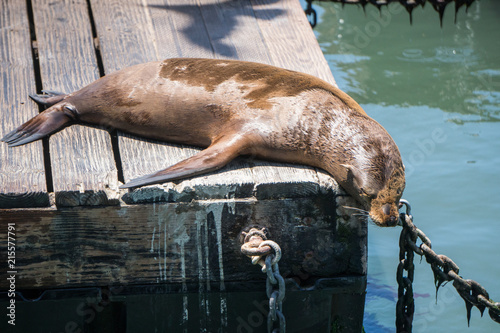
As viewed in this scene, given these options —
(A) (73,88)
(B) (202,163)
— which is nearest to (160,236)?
(B) (202,163)

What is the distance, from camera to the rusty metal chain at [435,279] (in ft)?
8.58

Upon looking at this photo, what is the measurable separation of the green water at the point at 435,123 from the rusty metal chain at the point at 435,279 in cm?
147

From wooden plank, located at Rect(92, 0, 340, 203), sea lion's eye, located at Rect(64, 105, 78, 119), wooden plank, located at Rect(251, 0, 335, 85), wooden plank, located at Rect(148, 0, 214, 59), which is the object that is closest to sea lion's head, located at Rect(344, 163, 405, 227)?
wooden plank, located at Rect(92, 0, 340, 203)

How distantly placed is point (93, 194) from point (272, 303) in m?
0.93

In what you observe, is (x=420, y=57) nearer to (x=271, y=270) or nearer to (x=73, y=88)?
(x=73, y=88)

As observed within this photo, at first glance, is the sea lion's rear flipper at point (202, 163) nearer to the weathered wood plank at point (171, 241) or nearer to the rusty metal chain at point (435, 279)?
the weathered wood plank at point (171, 241)

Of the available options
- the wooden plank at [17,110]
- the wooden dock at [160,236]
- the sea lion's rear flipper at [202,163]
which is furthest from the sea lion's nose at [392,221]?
the wooden plank at [17,110]

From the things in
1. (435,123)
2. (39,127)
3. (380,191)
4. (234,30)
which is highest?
(234,30)

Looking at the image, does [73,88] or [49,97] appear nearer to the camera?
[49,97]

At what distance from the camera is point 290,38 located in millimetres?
4602

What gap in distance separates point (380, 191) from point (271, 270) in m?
0.62

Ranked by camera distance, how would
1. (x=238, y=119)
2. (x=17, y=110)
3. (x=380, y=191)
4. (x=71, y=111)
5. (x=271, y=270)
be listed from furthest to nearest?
(x=17, y=110) → (x=71, y=111) → (x=238, y=119) → (x=380, y=191) → (x=271, y=270)

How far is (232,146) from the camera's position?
2.92m

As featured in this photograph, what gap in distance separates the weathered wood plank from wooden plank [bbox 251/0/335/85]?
1.36 meters
